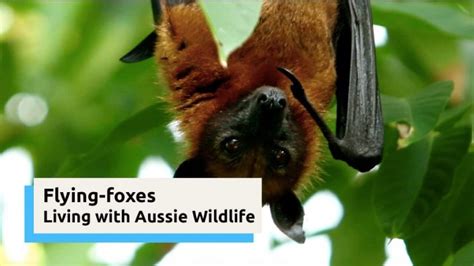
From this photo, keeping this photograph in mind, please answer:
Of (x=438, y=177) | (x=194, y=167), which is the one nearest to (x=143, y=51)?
(x=194, y=167)

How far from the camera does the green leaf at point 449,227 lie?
3.71 metres

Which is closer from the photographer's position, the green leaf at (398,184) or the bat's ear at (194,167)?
the green leaf at (398,184)

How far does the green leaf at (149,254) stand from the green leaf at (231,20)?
2.66 m

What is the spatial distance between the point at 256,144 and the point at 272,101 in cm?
31

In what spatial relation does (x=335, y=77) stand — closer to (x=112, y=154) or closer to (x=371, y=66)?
(x=371, y=66)

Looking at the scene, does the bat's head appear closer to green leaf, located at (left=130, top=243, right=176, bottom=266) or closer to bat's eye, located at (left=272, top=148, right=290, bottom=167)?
bat's eye, located at (left=272, top=148, right=290, bottom=167)

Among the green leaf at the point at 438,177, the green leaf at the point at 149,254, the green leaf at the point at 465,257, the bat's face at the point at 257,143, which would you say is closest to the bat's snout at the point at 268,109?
the bat's face at the point at 257,143

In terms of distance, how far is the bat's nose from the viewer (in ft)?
12.2

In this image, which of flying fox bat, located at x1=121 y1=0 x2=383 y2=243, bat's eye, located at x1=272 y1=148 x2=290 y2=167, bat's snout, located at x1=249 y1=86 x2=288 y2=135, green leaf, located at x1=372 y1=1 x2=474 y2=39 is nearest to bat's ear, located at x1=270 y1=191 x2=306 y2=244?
flying fox bat, located at x1=121 y1=0 x2=383 y2=243

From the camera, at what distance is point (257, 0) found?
2361 millimetres

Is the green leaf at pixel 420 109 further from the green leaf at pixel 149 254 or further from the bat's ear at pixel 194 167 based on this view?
the green leaf at pixel 149 254

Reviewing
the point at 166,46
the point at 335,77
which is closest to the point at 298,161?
→ the point at 335,77

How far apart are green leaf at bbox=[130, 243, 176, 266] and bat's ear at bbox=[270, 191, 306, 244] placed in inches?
36.6

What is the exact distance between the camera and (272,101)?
373 cm
